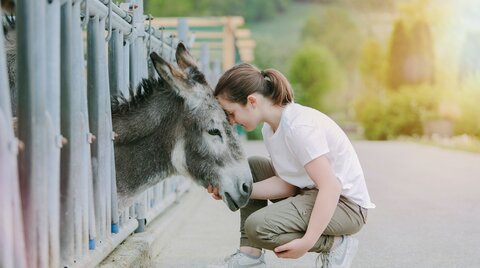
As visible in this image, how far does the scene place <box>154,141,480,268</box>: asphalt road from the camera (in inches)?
171

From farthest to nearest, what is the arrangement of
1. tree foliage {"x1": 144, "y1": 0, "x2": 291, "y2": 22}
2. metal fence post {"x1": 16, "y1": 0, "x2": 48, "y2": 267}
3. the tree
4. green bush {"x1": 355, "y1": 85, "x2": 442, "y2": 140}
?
tree foliage {"x1": 144, "y1": 0, "x2": 291, "y2": 22}
the tree
green bush {"x1": 355, "y1": 85, "x2": 442, "y2": 140}
metal fence post {"x1": 16, "y1": 0, "x2": 48, "y2": 267}

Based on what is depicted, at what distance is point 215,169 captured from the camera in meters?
A: 3.46

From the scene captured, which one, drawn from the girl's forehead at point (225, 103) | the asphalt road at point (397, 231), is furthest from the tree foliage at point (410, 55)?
the girl's forehead at point (225, 103)

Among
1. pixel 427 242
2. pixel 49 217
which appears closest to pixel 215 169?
pixel 49 217

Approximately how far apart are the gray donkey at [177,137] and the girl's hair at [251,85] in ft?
0.33

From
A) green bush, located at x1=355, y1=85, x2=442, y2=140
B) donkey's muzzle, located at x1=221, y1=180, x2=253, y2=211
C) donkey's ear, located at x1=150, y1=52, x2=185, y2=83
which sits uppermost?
donkey's ear, located at x1=150, y1=52, x2=185, y2=83

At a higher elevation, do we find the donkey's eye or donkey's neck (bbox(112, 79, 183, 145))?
donkey's neck (bbox(112, 79, 183, 145))

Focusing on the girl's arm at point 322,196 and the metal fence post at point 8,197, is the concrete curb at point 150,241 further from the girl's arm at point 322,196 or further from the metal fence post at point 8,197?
the metal fence post at point 8,197

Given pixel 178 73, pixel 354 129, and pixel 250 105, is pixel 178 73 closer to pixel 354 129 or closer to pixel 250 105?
pixel 250 105

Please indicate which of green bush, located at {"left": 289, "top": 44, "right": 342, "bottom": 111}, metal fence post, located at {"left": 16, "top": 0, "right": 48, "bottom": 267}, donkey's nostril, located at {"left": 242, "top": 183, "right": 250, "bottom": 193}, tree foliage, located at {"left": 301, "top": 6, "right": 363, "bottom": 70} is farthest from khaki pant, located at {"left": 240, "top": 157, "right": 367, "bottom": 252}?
tree foliage, located at {"left": 301, "top": 6, "right": 363, "bottom": 70}

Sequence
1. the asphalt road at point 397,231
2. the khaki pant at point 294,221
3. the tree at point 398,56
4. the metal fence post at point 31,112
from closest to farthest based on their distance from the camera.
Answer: the metal fence post at point 31,112 < the khaki pant at point 294,221 < the asphalt road at point 397,231 < the tree at point 398,56

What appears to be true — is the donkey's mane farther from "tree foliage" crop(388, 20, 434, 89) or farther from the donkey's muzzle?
"tree foliage" crop(388, 20, 434, 89)

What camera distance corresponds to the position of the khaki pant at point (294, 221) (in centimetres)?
335

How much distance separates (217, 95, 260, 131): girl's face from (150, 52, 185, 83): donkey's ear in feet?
0.79
